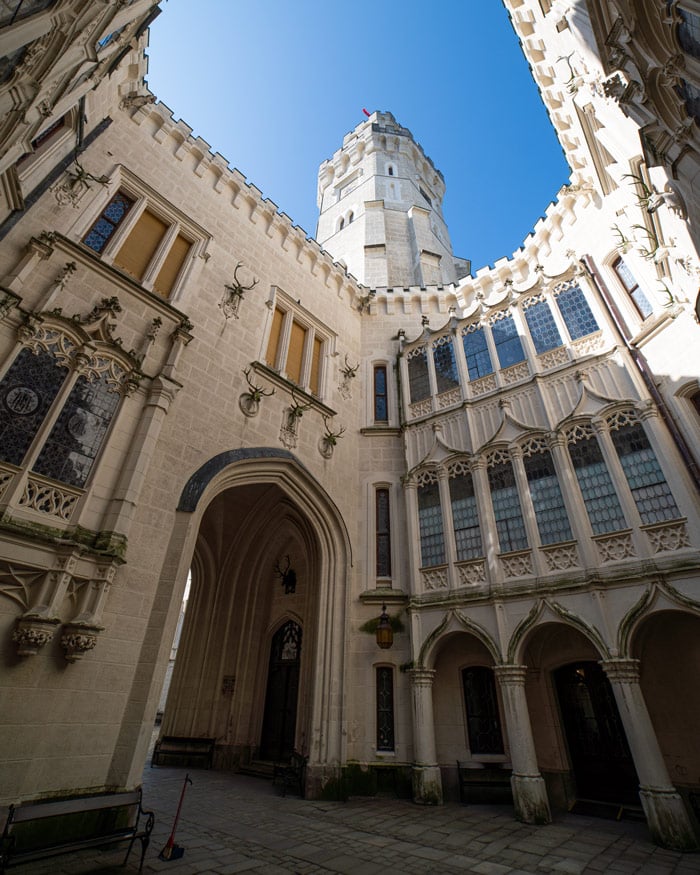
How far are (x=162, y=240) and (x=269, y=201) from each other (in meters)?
5.10

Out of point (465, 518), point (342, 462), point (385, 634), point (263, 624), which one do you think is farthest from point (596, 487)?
point (263, 624)

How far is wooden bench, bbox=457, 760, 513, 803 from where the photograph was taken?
9.16m

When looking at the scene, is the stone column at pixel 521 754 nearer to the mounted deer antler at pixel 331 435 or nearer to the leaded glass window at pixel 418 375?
the mounted deer antler at pixel 331 435

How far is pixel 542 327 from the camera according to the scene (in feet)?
41.7

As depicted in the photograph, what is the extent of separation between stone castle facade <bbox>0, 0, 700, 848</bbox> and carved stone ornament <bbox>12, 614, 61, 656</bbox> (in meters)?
0.05

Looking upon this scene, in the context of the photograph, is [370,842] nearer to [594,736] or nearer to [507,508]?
[594,736]

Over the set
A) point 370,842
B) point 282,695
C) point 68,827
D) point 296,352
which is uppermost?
point 296,352

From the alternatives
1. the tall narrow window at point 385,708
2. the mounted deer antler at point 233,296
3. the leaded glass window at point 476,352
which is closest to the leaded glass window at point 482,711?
the tall narrow window at point 385,708

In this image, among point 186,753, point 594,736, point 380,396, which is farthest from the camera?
point 380,396

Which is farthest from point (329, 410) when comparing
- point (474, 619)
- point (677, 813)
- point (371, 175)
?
point (371, 175)

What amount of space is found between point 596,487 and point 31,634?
10.8 m

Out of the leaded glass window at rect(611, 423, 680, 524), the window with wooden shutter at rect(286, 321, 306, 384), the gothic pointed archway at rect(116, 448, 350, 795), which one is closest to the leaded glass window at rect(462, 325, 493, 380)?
the leaded glass window at rect(611, 423, 680, 524)

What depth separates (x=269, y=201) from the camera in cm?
1499

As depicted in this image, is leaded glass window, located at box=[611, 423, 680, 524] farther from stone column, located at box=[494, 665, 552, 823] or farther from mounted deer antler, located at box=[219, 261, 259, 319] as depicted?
mounted deer antler, located at box=[219, 261, 259, 319]
